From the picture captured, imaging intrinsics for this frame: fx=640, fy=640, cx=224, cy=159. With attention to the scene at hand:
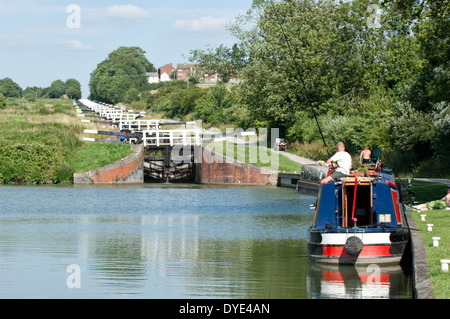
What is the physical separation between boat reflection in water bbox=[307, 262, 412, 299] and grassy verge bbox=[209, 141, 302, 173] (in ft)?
85.2

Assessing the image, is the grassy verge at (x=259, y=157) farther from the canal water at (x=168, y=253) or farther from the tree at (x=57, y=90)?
the tree at (x=57, y=90)

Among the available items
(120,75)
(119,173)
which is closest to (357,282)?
(119,173)

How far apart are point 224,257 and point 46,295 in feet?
18.5

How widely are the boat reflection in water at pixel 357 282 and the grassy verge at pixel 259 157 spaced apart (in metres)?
26.0

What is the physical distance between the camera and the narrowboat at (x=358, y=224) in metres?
14.8

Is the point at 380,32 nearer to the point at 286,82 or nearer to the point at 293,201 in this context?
the point at 286,82

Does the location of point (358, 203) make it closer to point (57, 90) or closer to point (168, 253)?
point (168, 253)

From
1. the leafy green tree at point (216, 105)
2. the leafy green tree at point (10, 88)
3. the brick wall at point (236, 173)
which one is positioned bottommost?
the brick wall at point (236, 173)

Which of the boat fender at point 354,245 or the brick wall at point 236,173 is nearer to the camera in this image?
the boat fender at point 354,245

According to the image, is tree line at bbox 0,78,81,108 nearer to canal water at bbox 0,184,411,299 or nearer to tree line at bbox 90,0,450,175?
tree line at bbox 90,0,450,175

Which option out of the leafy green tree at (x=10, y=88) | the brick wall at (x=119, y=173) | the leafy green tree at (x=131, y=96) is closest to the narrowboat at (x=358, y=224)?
the brick wall at (x=119, y=173)

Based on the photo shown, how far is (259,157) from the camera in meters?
43.8

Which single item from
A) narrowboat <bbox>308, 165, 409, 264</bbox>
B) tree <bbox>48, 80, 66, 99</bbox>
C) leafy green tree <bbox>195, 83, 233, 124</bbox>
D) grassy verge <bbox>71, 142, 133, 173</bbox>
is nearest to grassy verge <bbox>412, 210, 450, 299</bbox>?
narrowboat <bbox>308, 165, 409, 264</bbox>

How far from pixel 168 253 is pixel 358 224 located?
5.20 meters
